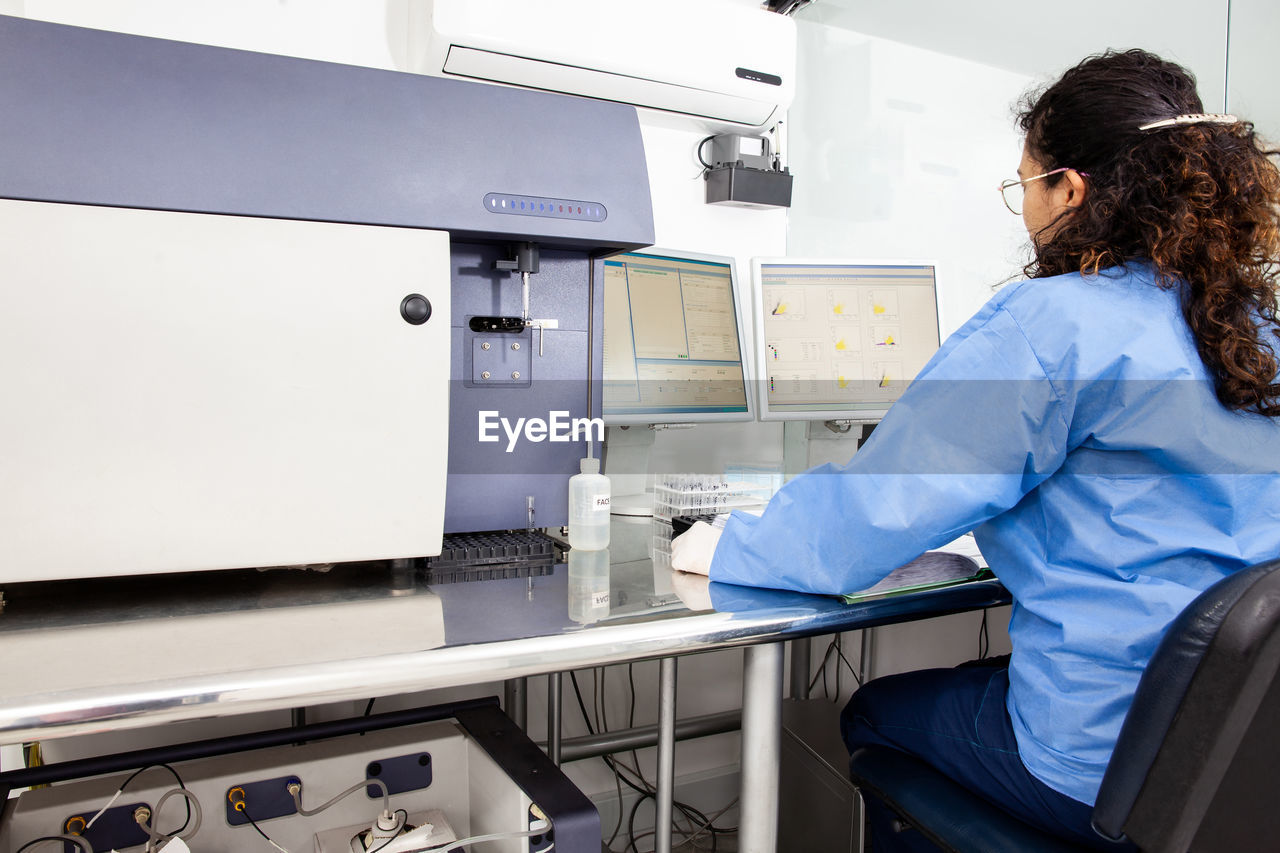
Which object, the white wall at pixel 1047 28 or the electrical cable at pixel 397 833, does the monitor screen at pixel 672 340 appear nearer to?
the electrical cable at pixel 397 833

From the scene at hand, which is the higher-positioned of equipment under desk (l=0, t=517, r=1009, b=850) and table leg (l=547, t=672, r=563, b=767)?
equipment under desk (l=0, t=517, r=1009, b=850)

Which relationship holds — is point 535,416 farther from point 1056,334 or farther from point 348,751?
point 1056,334

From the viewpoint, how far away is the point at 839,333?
2.00 meters

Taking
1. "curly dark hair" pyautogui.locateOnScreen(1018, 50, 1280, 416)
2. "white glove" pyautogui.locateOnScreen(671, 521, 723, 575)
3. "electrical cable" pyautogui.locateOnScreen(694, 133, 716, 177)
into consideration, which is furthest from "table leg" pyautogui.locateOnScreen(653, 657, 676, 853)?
"electrical cable" pyautogui.locateOnScreen(694, 133, 716, 177)

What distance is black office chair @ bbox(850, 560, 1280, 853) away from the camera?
0.73m

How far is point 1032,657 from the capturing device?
0.99m

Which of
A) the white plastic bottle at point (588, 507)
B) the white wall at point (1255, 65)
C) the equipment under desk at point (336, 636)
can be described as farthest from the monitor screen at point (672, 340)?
the white wall at point (1255, 65)

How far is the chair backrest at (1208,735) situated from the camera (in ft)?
2.38

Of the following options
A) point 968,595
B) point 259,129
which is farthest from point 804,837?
point 259,129

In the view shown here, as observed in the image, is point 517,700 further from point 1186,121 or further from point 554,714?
point 1186,121

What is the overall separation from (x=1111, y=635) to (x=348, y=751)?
2.84 feet

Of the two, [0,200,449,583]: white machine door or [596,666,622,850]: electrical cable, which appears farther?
[596,666,622,850]: electrical cable

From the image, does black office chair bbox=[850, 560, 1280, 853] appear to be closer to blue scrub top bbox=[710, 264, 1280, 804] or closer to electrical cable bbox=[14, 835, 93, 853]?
blue scrub top bbox=[710, 264, 1280, 804]

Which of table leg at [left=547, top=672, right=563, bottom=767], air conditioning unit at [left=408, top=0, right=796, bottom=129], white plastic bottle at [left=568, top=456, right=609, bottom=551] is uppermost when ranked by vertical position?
air conditioning unit at [left=408, top=0, right=796, bottom=129]
